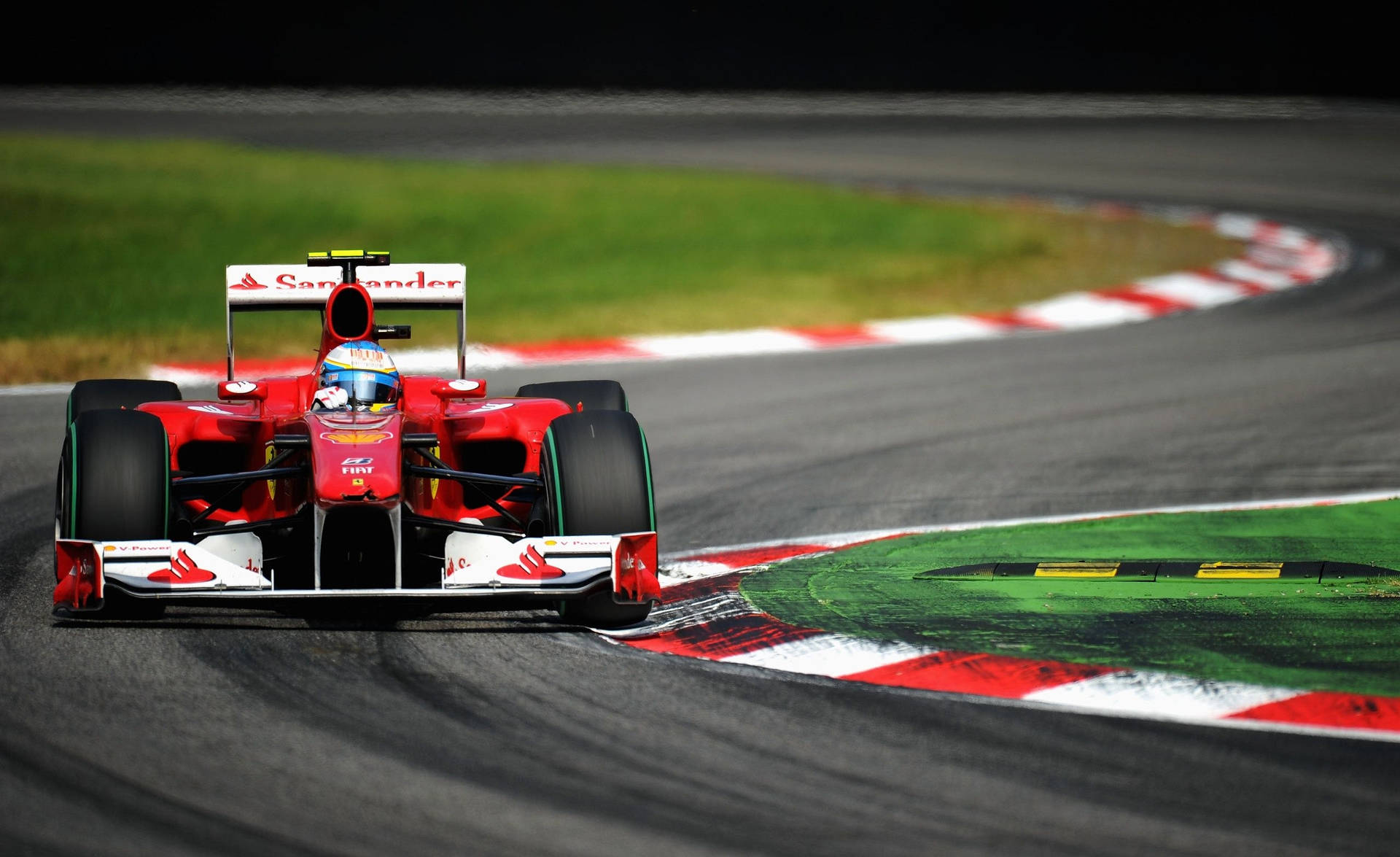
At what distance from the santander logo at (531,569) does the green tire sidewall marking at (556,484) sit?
0.21 metres

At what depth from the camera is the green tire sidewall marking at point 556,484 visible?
6199mm

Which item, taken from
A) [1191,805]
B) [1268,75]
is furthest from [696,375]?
[1268,75]

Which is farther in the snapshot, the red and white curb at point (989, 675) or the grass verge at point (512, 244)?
the grass verge at point (512, 244)

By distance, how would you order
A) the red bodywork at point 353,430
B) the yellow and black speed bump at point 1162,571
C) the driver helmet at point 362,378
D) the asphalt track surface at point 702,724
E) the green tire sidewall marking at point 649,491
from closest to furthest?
the asphalt track surface at point 702,724 < the green tire sidewall marking at point 649,491 < the red bodywork at point 353,430 < the driver helmet at point 362,378 < the yellow and black speed bump at point 1162,571

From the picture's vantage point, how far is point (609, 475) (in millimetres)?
6203

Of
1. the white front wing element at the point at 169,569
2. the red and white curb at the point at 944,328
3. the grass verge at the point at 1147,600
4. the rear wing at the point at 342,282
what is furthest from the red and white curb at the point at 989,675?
the red and white curb at the point at 944,328

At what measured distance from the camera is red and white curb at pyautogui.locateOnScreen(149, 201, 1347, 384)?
12.3m

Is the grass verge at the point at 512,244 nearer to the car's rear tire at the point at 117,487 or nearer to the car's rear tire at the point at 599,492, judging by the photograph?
the car's rear tire at the point at 117,487

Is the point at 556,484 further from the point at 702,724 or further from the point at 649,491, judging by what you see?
the point at 702,724

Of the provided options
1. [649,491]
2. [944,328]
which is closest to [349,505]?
[649,491]

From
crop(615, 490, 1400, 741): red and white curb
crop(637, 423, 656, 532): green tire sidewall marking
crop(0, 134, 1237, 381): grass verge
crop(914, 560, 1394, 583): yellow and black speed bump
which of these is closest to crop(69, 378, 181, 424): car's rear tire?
crop(637, 423, 656, 532): green tire sidewall marking

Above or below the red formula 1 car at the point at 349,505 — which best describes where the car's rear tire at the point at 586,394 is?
above

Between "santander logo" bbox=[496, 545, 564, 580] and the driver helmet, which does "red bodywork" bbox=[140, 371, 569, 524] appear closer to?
the driver helmet

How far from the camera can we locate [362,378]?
6.64 meters
